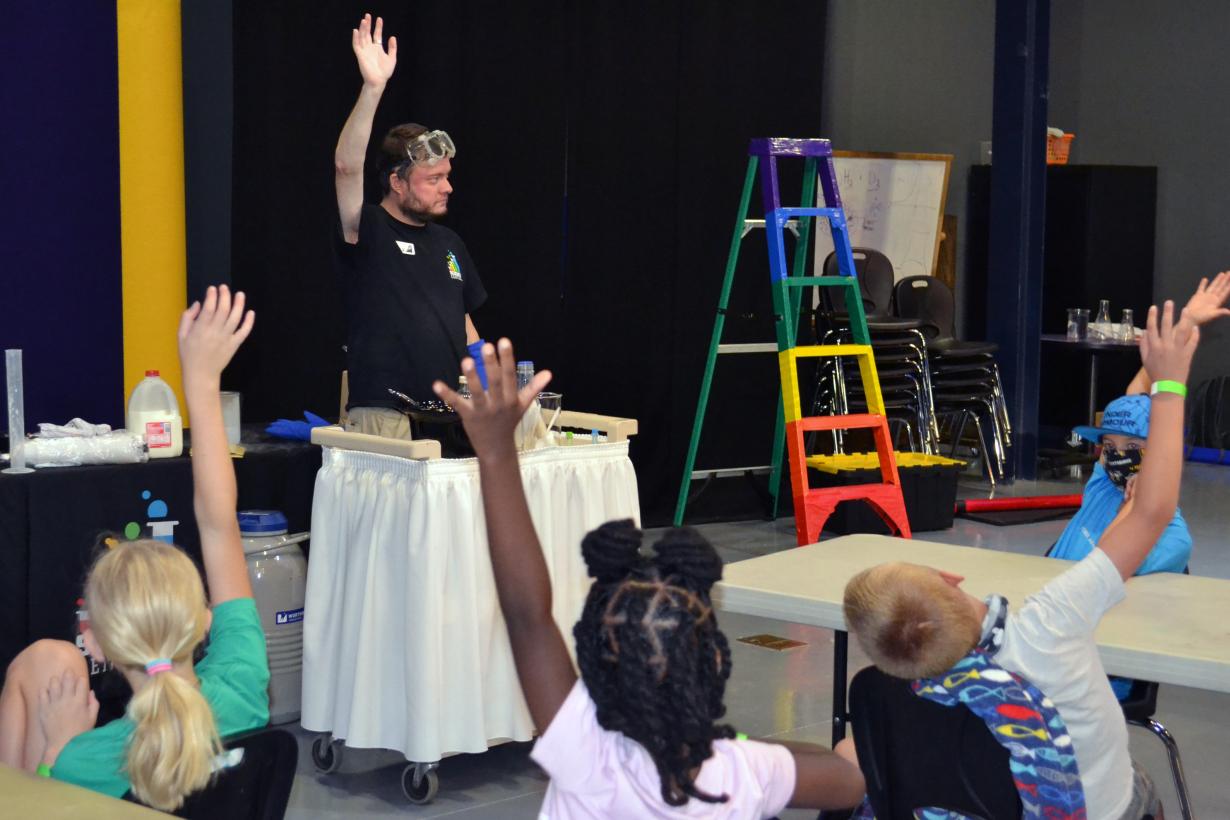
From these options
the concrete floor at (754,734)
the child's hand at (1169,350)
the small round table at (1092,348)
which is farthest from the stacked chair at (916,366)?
the child's hand at (1169,350)

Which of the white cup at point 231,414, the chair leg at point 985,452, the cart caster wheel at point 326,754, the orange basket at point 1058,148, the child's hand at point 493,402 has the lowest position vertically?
the cart caster wheel at point 326,754

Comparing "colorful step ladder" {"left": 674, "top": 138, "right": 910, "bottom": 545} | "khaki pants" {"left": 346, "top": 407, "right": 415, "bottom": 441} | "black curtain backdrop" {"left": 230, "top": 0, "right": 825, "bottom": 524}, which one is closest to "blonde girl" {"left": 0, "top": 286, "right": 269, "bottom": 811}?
"khaki pants" {"left": 346, "top": 407, "right": 415, "bottom": 441}

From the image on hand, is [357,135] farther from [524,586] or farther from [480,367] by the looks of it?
[524,586]

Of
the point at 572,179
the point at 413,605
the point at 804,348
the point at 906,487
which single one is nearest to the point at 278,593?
the point at 413,605

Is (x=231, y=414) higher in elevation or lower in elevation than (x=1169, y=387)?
lower

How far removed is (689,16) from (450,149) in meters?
3.26

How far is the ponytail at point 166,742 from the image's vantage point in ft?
5.74

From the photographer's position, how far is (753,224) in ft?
20.4

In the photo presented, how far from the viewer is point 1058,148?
9266 mm

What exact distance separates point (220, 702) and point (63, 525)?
1.80m

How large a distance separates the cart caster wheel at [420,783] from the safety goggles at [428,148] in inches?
59.8

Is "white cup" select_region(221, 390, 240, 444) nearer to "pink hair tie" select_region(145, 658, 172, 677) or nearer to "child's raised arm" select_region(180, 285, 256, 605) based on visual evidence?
"child's raised arm" select_region(180, 285, 256, 605)

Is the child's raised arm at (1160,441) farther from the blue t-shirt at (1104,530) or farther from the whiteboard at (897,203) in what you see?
the whiteboard at (897,203)

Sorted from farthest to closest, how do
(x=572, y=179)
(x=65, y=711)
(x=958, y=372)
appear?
(x=958, y=372), (x=572, y=179), (x=65, y=711)
